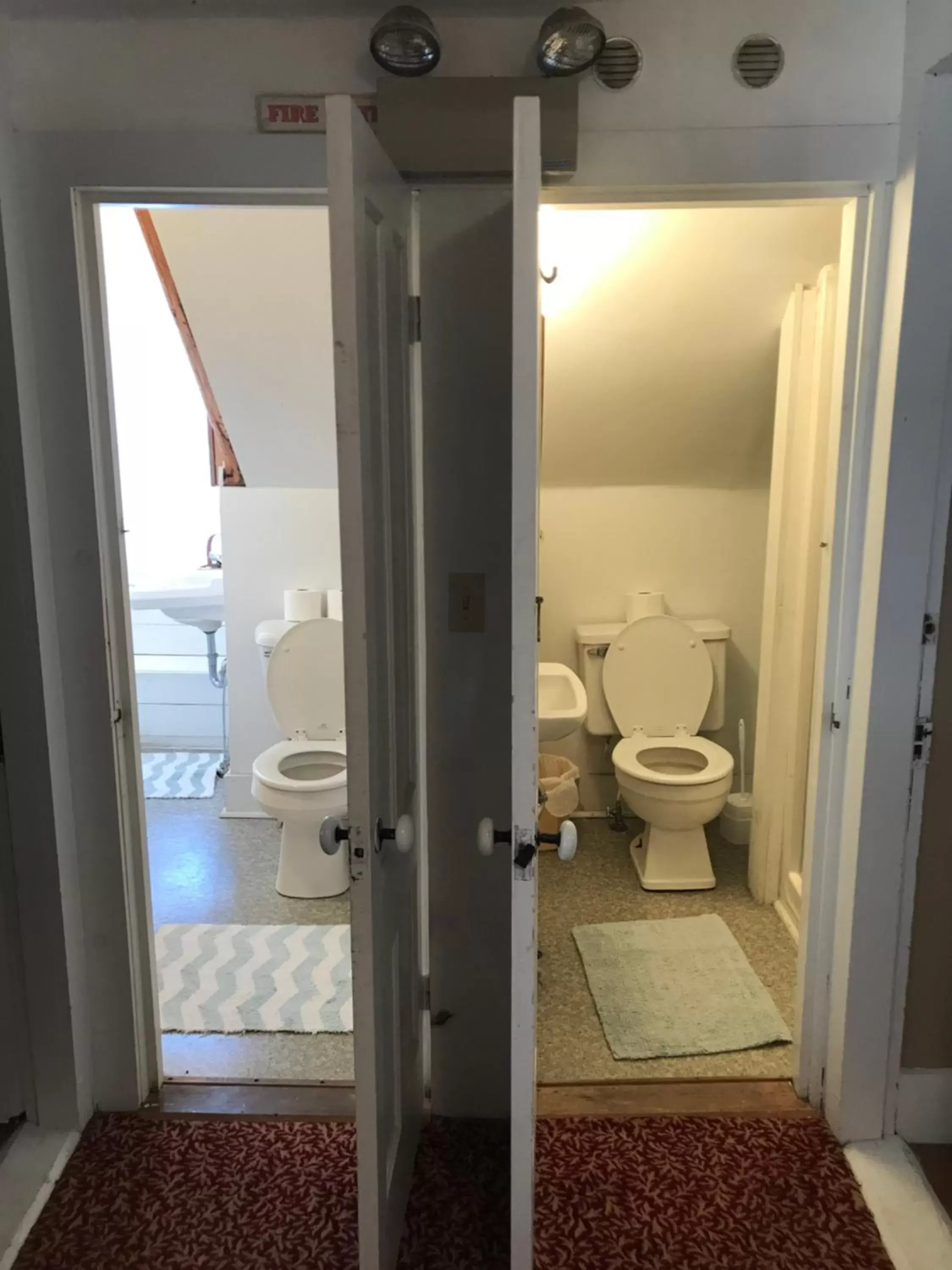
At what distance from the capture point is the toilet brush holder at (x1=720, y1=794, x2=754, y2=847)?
3135 millimetres

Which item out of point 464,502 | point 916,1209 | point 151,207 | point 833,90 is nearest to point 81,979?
point 464,502

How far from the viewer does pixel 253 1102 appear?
194 centimetres

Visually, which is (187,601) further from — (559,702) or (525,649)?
(525,649)

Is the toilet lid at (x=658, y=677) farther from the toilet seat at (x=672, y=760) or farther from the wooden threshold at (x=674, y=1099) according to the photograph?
the wooden threshold at (x=674, y=1099)

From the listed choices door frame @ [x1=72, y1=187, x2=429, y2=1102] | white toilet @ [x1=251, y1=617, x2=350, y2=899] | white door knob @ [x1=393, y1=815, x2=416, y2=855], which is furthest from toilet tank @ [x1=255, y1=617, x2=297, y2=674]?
white door knob @ [x1=393, y1=815, x2=416, y2=855]

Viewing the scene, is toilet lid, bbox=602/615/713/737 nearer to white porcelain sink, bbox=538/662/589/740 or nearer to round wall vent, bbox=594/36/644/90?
white porcelain sink, bbox=538/662/589/740

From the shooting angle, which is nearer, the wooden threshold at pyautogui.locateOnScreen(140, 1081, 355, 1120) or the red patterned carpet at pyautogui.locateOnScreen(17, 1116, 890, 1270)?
the red patterned carpet at pyautogui.locateOnScreen(17, 1116, 890, 1270)

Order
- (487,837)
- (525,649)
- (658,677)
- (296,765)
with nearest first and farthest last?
(525,649), (487,837), (296,765), (658,677)

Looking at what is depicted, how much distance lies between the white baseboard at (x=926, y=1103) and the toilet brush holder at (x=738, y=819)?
1338 millimetres

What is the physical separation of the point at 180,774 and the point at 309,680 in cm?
132

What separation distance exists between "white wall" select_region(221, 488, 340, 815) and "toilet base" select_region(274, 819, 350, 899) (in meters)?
0.62

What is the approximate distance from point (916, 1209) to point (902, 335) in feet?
5.32

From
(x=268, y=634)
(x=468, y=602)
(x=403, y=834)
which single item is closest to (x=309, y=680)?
(x=268, y=634)

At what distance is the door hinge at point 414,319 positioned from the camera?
1.58 meters
